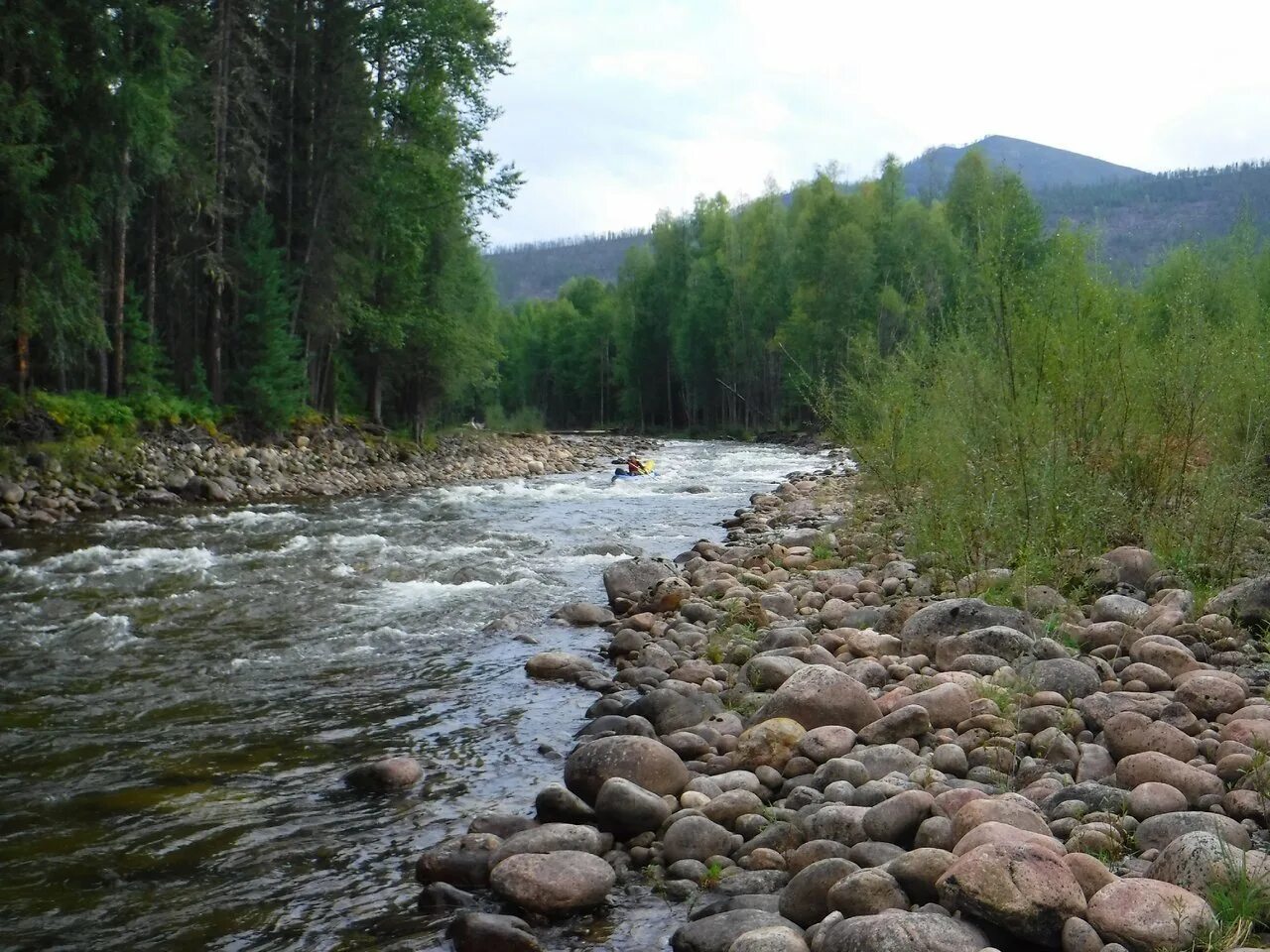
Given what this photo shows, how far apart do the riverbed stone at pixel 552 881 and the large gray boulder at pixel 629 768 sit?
2.48ft

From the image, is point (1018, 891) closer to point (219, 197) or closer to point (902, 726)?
point (902, 726)

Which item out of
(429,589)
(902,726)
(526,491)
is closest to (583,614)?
(429,589)

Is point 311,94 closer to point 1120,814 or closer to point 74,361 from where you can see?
point 74,361

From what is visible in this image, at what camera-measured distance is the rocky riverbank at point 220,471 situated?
610 inches

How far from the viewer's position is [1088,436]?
791cm

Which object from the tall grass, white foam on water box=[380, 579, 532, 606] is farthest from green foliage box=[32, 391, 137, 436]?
the tall grass

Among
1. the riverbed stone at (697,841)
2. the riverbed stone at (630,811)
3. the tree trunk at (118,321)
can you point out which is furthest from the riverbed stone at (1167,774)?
the tree trunk at (118,321)

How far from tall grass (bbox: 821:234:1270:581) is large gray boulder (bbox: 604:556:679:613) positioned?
9.17ft

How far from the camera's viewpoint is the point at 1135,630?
6055 millimetres

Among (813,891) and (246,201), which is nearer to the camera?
(813,891)

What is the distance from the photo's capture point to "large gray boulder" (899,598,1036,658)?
6.28 metres

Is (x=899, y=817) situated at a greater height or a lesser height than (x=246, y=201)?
lesser

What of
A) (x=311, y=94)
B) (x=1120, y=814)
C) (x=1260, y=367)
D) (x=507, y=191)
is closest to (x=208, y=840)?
(x=1120, y=814)

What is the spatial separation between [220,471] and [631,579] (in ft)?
39.2
